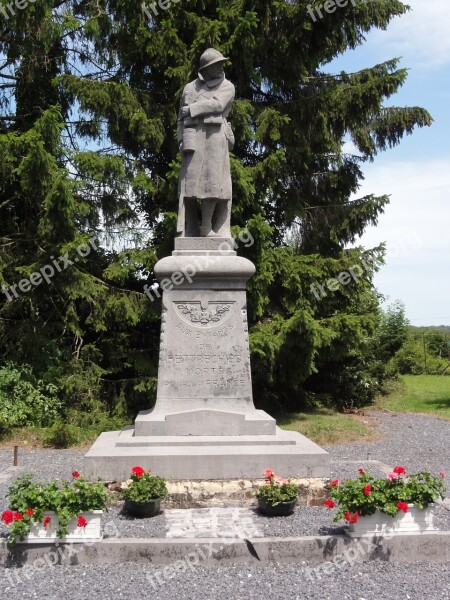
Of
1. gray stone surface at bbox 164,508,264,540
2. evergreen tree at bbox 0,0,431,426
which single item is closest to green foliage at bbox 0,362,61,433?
evergreen tree at bbox 0,0,431,426

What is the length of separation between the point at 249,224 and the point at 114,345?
342cm

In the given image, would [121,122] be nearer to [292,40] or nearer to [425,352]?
A: [292,40]

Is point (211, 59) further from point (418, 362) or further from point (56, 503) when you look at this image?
point (418, 362)

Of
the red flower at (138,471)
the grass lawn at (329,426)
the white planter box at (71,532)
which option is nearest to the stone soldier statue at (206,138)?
the red flower at (138,471)

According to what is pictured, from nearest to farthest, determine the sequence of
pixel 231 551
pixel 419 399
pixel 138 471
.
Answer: pixel 231 551 → pixel 138 471 → pixel 419 399

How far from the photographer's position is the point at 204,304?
6188 millimetres

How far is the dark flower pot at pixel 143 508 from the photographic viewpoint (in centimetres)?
476

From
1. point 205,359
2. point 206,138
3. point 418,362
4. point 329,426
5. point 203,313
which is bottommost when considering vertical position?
point 329,426

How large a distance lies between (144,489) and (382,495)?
1854 millimetres

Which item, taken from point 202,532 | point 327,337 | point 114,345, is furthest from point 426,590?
point 114,345

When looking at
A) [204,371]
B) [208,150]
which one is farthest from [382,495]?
[208,150]

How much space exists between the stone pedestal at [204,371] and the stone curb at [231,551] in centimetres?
138

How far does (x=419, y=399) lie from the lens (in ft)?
48.8

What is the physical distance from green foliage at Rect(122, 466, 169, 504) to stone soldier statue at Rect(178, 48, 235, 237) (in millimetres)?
2877
